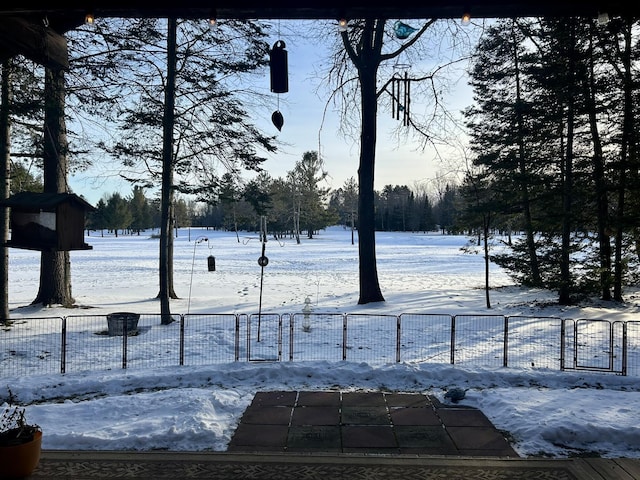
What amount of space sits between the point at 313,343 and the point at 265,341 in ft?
3.83

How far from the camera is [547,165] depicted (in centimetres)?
1806

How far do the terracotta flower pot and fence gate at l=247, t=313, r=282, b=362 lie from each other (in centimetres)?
445

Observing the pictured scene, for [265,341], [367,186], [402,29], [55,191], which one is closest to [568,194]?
[367,186]

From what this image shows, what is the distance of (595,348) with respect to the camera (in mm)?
10867

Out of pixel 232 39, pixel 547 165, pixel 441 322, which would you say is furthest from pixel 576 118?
pixel 232 39

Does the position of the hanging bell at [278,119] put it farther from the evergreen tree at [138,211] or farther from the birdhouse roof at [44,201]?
the evergreen tree at [138,211]

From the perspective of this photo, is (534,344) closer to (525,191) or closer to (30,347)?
(525,191)

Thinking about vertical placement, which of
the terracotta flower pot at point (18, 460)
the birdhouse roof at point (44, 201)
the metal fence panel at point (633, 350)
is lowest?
the metal fence panel at point (633, 350)

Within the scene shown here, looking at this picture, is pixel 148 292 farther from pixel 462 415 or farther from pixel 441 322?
pixel 462 415

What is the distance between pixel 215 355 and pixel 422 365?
14.4ft

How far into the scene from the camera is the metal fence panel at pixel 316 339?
9984 mm

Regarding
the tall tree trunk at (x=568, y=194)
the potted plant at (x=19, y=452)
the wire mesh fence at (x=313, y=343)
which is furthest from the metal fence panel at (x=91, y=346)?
the tall tree trunk at (x=568, y=194)

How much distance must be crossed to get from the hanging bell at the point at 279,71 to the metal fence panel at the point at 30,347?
299 inches

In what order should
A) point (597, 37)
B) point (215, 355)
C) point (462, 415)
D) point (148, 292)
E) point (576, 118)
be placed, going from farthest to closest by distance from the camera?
point (148, 292), point (576, 118), point (597, 37), point (215, 355), point (462, 415)
